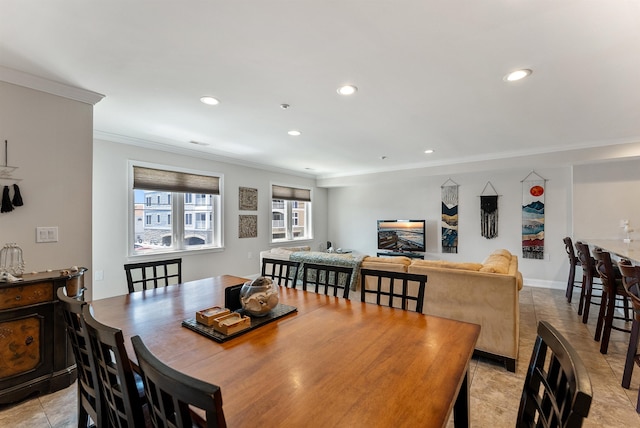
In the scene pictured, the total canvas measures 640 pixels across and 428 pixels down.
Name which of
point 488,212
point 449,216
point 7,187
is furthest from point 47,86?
point 488,212

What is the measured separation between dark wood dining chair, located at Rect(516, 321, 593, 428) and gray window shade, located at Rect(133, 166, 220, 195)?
4.89m

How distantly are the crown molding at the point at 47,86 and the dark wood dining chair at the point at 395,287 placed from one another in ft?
9.40

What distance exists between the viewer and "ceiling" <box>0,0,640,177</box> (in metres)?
1.66

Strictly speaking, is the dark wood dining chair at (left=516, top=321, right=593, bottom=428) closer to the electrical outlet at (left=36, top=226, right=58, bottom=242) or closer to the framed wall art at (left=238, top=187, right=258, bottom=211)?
the electrical outlet at (left=36, top=226, right=58, bottom=242)

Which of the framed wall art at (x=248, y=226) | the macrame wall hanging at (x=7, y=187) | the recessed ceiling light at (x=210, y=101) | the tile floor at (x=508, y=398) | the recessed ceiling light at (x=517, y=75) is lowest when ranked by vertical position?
the tile floor at (x=508, y=398)

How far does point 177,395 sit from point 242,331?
0.79 meters

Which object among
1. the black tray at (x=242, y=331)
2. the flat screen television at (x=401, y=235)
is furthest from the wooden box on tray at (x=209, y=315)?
the flat screen television at (x=401, y=235)

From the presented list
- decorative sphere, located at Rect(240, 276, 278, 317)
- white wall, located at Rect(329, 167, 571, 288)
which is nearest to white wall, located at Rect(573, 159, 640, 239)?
white wall, located at Rect(329, 167, 571, 288)

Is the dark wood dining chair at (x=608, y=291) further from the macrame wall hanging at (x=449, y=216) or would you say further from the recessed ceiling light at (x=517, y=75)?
the macrame wall hanging at (x=449, y=216)

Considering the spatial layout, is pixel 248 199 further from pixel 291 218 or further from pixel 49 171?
pixel 49 171

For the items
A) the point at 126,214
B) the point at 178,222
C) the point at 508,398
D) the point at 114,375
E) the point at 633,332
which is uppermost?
the point at 126,214

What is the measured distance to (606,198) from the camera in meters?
4.70

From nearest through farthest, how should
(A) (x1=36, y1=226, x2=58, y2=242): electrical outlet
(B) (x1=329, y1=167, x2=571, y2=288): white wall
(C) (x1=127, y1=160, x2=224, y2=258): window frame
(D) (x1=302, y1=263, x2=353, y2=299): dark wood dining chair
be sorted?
(D) (x1=302, y1=263, x2=353, y2=299): dark wood dining chair → (A) (x1=36, y1=226, x2=58, y2=242): electrical outlet → (C) (x1=127, y1=160, x2=224, y2=258): window frame → (B) (x1=329, y1=167, x2=571, y2=288): white wall

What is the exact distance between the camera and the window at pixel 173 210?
446 cm
